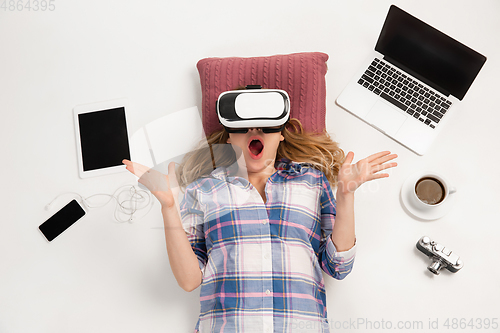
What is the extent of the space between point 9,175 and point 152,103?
68 centimetres

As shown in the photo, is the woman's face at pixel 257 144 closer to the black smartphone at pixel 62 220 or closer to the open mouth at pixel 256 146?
the open mouth at pixel 256 146

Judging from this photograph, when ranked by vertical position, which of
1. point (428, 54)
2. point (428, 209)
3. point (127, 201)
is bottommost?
point (127, 201)

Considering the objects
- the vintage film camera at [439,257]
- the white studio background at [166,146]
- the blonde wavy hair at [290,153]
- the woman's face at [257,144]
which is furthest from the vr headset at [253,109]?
the vintage film camera at [439,257]

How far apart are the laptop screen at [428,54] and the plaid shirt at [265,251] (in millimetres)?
666

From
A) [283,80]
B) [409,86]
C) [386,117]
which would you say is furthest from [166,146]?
[409,86]

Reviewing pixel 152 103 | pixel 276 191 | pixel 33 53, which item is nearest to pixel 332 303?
pixel 276 191

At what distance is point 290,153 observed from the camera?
47.6 inches

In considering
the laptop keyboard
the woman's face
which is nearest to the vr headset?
the woman's face

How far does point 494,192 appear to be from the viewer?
4.14 ft

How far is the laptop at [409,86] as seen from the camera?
50.1 inches

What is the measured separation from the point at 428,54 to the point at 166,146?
3.64 feet

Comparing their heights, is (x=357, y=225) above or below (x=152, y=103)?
below

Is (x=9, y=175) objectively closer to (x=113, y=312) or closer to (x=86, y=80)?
(x=86, y=80)

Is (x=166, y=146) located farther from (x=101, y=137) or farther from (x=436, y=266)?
(x=436, y=266)
